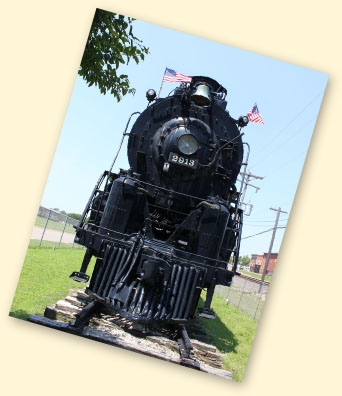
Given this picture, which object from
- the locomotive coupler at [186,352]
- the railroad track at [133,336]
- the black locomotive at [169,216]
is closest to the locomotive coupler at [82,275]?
the black locomotive at [169,216]

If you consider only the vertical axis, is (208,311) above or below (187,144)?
below

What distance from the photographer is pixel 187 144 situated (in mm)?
5289

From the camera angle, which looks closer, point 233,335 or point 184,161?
point 184,161

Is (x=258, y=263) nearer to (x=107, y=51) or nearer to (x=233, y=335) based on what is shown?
(x=233, y=335)

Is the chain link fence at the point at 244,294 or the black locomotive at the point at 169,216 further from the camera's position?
the chain link fence at the point at 244,294

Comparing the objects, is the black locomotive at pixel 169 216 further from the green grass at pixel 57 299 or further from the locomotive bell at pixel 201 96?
the green grass at pixel 57 299

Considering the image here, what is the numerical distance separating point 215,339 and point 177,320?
152cm

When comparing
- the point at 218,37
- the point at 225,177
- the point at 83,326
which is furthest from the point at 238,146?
the point at 83,326

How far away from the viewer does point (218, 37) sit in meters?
4.60

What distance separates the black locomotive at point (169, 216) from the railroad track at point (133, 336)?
30cm

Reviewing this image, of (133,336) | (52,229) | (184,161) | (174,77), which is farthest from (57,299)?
(174,77)

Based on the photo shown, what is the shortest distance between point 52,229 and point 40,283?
1.62 metres

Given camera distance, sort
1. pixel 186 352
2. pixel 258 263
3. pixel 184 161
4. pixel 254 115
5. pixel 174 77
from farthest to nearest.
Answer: pixel 174 77 < pixel 254 115 < pixel 258 263 < pixel 184 161 < pixel 186 352

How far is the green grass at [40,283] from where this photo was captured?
14.5 ft
